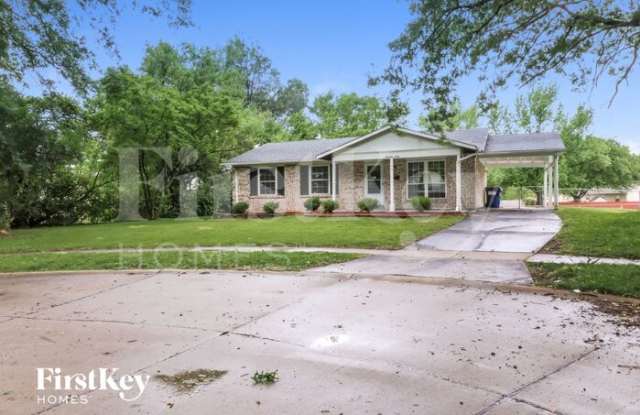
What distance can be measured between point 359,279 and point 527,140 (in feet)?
49.0

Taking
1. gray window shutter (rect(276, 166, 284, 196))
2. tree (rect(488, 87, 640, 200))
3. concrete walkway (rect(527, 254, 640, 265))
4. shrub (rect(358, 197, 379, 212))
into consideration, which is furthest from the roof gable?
tree (rect(488, 87, 640, 200))

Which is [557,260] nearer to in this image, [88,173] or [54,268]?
[54,268]

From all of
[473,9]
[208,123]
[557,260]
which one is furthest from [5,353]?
[208,123]

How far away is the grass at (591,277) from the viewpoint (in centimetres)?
582

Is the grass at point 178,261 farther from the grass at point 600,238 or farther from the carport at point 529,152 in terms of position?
the carport at point 529,152

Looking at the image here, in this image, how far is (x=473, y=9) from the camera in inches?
276

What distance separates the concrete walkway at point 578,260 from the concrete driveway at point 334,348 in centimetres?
265

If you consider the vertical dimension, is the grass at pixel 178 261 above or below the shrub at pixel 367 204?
below

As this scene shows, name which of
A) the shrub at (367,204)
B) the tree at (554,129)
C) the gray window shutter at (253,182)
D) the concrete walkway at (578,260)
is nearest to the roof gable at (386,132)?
the shrub at (367,204)

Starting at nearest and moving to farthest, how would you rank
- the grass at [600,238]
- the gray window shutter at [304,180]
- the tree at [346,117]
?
the grass at [600,238]
the gray window shutter at [304,180]
the tree at [346,117]

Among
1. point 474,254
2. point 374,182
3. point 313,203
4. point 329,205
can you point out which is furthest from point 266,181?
point 474,254

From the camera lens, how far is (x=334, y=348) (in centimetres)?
396

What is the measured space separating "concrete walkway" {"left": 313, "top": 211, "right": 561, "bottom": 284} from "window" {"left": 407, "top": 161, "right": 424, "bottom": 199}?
4.53 meters

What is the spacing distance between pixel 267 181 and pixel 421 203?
8011mm
